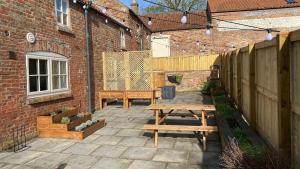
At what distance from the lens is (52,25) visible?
8.42 metres

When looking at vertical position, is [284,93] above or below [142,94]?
above

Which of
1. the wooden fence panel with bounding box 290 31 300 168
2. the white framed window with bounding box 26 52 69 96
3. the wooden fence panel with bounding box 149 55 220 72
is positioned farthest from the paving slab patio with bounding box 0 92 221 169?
the wooden fence panel with bounding box 149 55 220 72

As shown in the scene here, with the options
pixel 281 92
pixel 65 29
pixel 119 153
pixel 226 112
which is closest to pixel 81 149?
pixel 119 153

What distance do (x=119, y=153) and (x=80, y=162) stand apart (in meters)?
0.89

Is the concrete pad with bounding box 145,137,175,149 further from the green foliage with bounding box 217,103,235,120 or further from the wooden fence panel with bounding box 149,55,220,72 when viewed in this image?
the wooden fence panel with bounding box 149,55,220,72

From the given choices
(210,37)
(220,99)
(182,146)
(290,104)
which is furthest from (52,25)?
(210,37)

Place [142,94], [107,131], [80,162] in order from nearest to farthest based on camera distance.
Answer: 1. [80,162]
2. [107,131]
3. [142,94]

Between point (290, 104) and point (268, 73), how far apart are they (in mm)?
1072

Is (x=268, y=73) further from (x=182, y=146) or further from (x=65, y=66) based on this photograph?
(x=65, y=66)

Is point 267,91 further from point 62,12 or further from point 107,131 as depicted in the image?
point 62,12

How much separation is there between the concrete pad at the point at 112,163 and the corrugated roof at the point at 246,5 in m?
18.5

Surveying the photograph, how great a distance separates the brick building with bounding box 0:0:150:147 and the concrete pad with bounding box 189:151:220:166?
439 cm

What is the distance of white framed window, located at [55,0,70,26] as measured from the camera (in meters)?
8.96

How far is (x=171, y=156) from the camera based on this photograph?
18.5 ft
